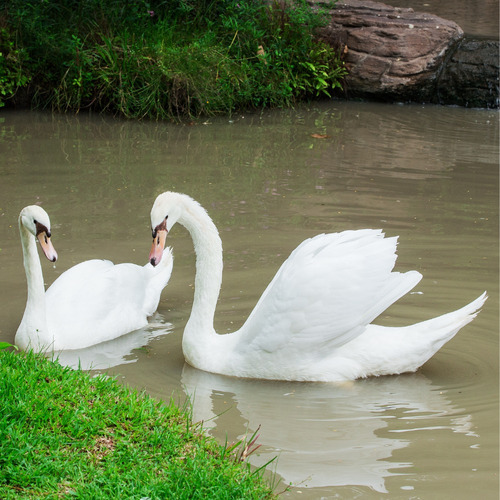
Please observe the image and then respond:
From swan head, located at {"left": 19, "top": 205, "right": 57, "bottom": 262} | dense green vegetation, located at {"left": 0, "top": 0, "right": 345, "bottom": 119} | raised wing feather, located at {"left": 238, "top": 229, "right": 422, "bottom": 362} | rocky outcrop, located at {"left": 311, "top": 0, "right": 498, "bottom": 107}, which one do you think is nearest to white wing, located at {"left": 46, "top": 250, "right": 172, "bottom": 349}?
swan head, located at {"left": 19, "top": 205, "right": 57, "bottom": 262}

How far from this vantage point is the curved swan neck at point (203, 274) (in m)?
4.86

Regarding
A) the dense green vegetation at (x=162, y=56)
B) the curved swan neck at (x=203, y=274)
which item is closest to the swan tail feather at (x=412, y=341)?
the curved swan neck at (x=203, y=274)

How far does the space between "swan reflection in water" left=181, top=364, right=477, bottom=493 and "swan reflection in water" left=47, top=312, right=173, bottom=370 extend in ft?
1.60

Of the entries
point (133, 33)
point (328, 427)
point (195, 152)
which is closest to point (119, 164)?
point (195, 152)

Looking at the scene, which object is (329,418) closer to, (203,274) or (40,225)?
(203,274)

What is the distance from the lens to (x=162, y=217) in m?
4.75

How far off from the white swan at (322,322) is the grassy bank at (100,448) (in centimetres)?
77

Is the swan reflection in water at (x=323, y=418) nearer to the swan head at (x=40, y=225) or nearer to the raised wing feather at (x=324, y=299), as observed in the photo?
the raised wing feather at (x=324, y=299)

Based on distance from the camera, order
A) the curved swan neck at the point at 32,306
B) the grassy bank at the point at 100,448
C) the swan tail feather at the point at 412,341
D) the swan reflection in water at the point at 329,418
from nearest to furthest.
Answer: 1. the grassy bank at the point at 100,448
2. the swan reflection in water at the point at 329,418
3. the swan tail feather at the point at 412,341
4. the curved swan neck at the point at 32,306

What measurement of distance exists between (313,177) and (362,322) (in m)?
4.27

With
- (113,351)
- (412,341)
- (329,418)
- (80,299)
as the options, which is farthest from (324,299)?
(80,299)

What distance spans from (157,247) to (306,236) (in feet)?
7.86

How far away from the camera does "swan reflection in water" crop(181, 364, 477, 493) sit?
12.3ft

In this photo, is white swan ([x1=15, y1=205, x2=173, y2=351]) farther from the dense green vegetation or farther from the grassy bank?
the dense green vegetation
